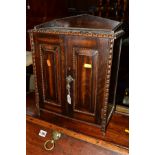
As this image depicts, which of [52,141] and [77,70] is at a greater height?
[77,70]

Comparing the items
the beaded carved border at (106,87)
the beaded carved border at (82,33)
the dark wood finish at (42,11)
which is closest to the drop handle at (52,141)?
the beaded carved border at (106,87)

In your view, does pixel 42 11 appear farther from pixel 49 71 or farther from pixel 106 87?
pixel 106 87

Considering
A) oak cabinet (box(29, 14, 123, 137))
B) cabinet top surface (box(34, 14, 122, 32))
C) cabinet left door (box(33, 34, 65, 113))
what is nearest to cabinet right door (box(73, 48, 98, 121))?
oak cabinet (box(29, 14, 123, 137))

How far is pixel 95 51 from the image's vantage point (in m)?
1.19

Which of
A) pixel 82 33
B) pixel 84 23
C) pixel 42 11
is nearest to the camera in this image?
pixel 82 33

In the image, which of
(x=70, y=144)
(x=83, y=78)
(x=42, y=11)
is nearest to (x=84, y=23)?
(x=83, y=78)

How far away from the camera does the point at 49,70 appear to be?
4.60 ft

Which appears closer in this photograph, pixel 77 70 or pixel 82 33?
pixel 82 33

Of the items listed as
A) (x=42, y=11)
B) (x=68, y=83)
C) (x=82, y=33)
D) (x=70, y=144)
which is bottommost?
(x=70, y=144)

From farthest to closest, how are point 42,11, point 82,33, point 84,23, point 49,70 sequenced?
point 42,11 → point 84,23 → point 49,70 → point 82,33

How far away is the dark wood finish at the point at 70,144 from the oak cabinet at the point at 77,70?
61 mm
